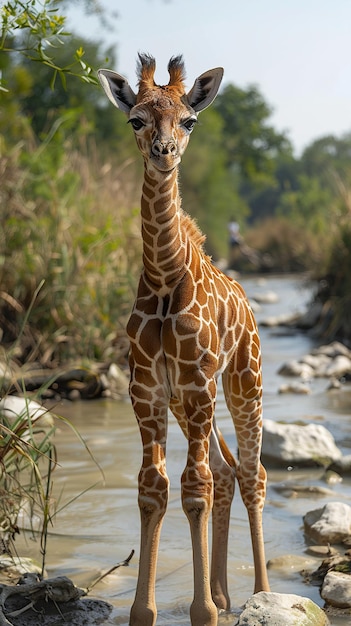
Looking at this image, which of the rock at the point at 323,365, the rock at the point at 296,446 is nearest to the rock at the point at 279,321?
the rock at the point at 323,365

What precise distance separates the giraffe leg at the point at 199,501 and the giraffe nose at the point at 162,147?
106cm

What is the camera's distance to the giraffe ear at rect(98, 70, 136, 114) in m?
4.25

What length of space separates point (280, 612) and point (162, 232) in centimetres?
180

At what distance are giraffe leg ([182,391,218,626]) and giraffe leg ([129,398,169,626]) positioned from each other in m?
0.12

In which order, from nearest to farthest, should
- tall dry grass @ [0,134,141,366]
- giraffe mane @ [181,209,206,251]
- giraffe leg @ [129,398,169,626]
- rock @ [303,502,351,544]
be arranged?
giraffe leg @ [129,398,169,626]
giraffe mane @ [181,209,206,251]
rock @ [303,502,351,544]
tall dry grass @ [0,134,141,366]

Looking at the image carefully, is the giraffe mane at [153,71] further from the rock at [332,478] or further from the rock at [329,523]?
the rock at [332,478]

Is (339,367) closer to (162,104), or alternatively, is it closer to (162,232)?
Result: (162,232)

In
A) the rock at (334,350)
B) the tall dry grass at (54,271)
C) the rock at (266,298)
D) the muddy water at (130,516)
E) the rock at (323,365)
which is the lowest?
the muddy water at (130,516)

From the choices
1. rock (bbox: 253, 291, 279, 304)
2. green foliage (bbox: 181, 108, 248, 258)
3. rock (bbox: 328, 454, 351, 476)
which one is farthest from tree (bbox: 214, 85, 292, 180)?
rock (bbox: 328, 454, 351, 476)

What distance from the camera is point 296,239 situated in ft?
118

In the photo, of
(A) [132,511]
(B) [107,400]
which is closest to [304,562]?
(A) [132,511]

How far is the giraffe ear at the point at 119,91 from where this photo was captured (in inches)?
167

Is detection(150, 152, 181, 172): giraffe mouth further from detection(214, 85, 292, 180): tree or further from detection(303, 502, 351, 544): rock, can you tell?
detection(214, 85, 292, 180): tree

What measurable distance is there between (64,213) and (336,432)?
4352 mm
